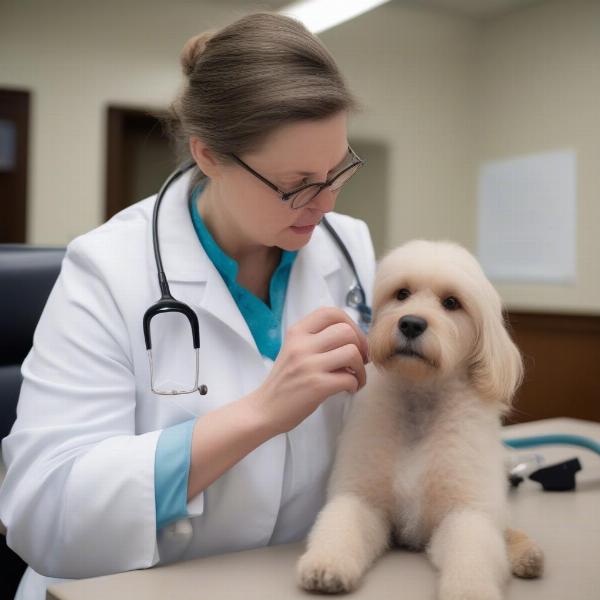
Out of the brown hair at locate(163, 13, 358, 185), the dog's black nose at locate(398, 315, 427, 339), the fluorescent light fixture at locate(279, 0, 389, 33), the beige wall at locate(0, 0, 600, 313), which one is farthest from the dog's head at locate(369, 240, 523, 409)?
the fluorescent light fixture at locate(279, 0, 389, 33)

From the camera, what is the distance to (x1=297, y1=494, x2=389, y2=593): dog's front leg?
88cm

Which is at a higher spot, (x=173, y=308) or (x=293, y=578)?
(x=173, y=308)

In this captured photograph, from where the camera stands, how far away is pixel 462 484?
102 cm

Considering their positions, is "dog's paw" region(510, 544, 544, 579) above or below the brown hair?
below

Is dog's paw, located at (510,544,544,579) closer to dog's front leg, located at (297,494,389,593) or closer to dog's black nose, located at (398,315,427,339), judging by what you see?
dog's front leg, located at (297,494,389,593)

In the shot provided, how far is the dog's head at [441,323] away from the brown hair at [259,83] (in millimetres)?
274

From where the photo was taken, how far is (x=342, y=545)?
3.06 feet

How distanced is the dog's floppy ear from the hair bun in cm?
62

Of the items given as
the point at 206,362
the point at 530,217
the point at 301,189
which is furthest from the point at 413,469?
the point at 530,217

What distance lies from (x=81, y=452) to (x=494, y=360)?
2.01 feet

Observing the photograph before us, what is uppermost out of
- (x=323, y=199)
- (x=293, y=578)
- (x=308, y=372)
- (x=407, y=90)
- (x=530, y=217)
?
(x=407, y=90)

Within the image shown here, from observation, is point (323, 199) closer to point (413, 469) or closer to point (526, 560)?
point (413, 469)

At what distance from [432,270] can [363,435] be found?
28 centimetres

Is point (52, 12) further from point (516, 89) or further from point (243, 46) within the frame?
point (243, 46)
